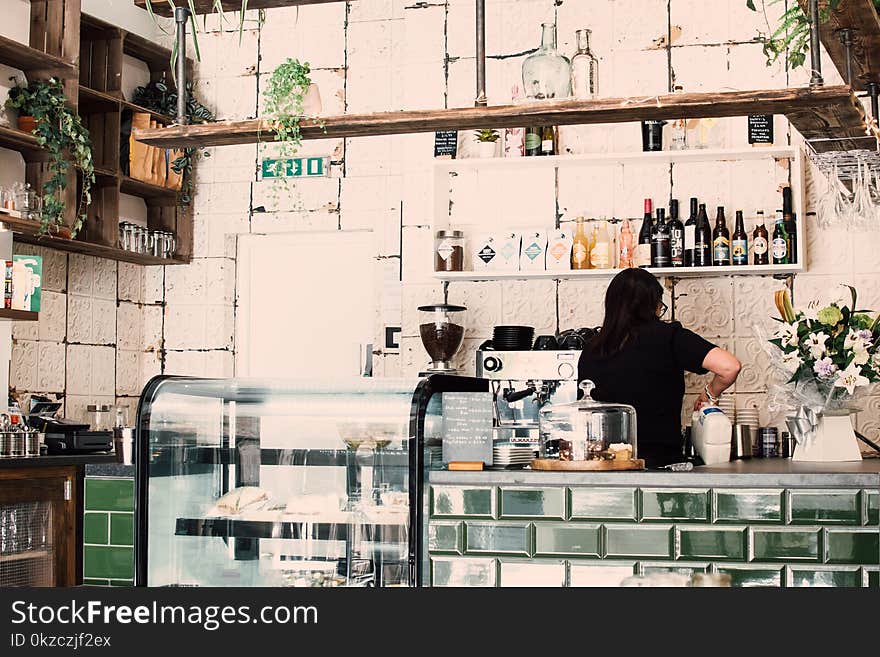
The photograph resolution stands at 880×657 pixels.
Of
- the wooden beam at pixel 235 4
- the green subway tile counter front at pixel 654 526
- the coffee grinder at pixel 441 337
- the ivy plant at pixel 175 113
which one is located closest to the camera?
the green subway tile counter front at pixel 654 526

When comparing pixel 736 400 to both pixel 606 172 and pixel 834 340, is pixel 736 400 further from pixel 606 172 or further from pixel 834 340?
pixel 834 340

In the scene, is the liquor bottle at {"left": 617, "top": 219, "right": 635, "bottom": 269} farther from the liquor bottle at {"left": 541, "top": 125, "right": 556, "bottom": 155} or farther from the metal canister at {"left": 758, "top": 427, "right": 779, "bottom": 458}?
the metal canister at {"left": 758, "top": 427, "right": 779, "bottom": 458}

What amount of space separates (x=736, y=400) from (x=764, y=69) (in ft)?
5.41

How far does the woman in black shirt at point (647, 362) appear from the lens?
3609 mm

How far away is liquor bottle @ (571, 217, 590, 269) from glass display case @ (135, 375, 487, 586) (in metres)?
2.17

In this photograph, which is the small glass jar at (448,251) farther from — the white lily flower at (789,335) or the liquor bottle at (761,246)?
the white lily flower at (789,335)

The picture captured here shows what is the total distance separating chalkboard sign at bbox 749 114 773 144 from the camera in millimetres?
5227

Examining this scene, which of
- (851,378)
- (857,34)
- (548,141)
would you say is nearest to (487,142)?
(548,141)

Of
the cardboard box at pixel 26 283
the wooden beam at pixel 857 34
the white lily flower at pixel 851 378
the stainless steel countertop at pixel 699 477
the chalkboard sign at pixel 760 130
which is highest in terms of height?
the chalkboard sign at pixel 760 130

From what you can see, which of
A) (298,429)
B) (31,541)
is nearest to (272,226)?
(31,541)

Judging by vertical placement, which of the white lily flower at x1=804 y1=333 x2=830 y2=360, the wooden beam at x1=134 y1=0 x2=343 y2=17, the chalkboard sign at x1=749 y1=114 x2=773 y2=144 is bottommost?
the white lily flower at x1=804 y1=333 x2=830 y2=360

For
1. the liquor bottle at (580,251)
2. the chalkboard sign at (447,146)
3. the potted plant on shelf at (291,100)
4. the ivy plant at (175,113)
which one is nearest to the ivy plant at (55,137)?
the ivy plant at (175,113)

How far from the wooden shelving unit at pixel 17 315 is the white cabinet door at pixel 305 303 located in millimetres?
1733

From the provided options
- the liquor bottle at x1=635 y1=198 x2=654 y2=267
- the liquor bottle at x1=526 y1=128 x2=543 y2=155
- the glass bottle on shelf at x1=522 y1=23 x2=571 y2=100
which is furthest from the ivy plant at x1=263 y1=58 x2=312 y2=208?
the liquor bottle at x1=635 y1=198 x2=654 y2=267
